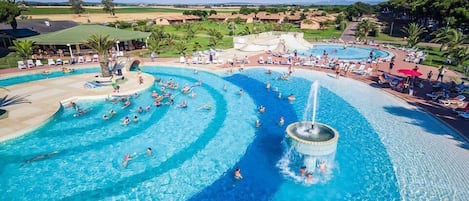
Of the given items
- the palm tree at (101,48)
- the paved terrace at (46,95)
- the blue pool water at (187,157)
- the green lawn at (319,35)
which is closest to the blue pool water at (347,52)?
the green lawn at (319,35)

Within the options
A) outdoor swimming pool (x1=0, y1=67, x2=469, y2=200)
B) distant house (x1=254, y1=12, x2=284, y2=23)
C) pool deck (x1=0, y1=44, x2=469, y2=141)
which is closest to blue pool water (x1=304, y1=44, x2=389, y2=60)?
pool deck (x1=0, y1=44, x2=469, y2=141)

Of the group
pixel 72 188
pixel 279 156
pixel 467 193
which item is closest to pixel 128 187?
pixel 72 188

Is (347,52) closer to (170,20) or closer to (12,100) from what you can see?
(12,100)


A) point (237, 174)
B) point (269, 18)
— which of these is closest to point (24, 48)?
point (237, 174)

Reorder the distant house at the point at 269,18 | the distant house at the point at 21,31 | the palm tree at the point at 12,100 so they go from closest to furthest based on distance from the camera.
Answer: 1. the palm tree at the point at 12,100
2. the distant house at the point at 21,31
3. the distant house at the point at 269,18

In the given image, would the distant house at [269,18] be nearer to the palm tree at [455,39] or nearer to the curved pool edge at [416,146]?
the palm tree at [455,39]
